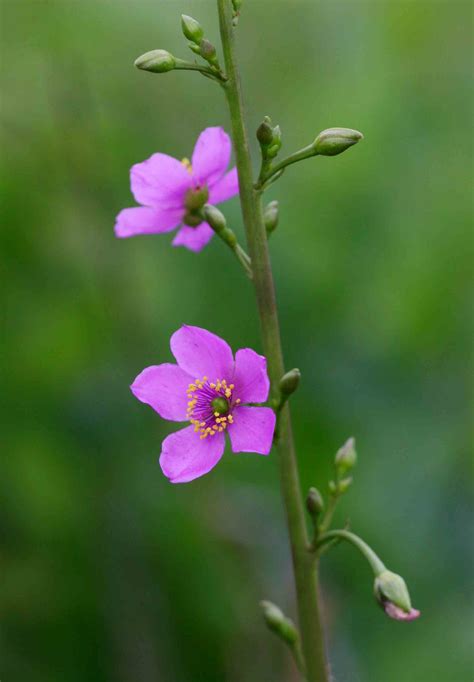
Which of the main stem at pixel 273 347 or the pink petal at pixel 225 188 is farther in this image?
the pink petal at pixel 225 188

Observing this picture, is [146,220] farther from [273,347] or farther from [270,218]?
[273,347]

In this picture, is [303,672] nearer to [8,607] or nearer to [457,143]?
[8,607]

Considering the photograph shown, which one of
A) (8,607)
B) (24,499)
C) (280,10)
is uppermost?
(280,10)

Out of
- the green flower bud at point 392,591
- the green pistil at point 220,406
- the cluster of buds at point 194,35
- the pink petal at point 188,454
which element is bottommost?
the green flower bud at point 392,591

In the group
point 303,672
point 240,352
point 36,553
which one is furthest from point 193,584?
point 240,352

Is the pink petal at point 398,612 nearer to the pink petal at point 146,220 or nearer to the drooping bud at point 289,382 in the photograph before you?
the drooping bud at point 289,382

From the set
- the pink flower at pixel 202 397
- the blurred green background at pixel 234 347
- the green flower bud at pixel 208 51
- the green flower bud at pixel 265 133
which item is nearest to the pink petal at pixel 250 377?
the pink flower at pixel 202 397

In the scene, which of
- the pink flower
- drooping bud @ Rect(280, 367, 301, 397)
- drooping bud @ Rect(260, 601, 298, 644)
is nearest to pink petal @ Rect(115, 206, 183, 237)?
the pink flower
